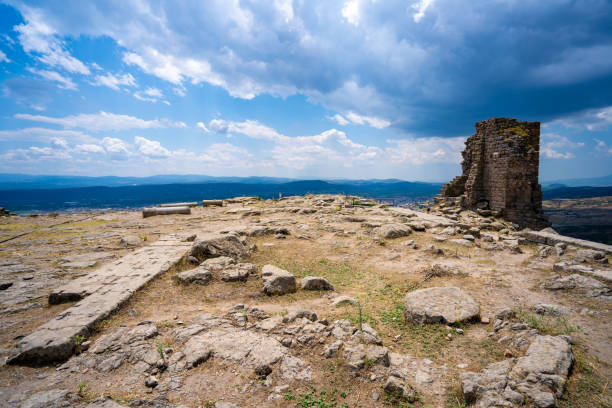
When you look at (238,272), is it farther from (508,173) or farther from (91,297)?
(508,173)

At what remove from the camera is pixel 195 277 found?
6.30m

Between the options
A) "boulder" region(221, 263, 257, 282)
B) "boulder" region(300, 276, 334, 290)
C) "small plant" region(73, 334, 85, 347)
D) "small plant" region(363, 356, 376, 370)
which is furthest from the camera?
"boulder" region(221, 263, 257, 282)

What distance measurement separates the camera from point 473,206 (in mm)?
16250

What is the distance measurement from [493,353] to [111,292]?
722 cm

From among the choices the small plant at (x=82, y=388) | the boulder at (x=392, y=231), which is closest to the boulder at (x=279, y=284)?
the small plant at (x=82, y=388)

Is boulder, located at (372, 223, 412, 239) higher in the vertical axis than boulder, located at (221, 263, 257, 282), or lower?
higher

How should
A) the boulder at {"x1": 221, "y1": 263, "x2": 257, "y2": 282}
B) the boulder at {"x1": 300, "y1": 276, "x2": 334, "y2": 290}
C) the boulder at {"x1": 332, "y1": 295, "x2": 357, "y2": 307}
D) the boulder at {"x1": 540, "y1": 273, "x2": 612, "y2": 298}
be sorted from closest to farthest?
the boulder at {"x1": 540, "y1": 273, "x2": 612, "y2": 298}
the boulder at {"x1": 332, "y1": 295, "x2": 357, "y2": 307}
the boulder at {"x1": 300, "y1": 276, "x2": 334, "y2": 290}
the boulder at {"x1": 221, "y1": 263, "x2": 257, "y2": 282}

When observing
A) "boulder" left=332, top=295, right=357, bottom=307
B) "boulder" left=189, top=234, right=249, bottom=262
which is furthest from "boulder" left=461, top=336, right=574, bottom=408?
"boulder" left=189, top=234, right=249, bottom=262

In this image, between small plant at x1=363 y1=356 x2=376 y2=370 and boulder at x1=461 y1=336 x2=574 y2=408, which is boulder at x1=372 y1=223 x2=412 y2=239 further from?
small plant at x1=363 y1=356 x2=376 y2=370

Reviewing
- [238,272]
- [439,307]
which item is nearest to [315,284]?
[238,272]

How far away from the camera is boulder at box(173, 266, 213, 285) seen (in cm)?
624

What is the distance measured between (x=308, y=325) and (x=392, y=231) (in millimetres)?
6967

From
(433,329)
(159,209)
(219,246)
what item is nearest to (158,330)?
(219,246)

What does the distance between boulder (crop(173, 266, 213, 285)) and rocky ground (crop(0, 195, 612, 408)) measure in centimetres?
3
